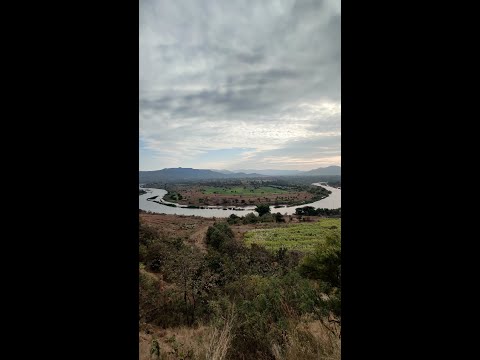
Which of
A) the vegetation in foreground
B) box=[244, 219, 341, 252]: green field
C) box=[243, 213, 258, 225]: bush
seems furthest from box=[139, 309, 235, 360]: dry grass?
box=[243, 213, 258, 225]: bush

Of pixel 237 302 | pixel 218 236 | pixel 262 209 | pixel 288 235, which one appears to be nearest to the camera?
pixel 237 302

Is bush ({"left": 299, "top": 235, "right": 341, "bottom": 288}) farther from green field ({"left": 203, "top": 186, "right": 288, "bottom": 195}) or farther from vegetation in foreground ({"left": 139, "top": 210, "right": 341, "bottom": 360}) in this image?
green field ({"left": 203, "top": 186, "right": 288, "bottom": 195})

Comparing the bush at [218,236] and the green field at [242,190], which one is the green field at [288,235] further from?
the green field at [242,190]

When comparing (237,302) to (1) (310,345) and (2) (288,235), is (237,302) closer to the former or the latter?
(1) (310,345)

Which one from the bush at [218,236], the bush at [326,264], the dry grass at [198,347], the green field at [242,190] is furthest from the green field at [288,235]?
the dry grass at [198,347]

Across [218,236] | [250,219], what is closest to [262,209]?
[250,219]
